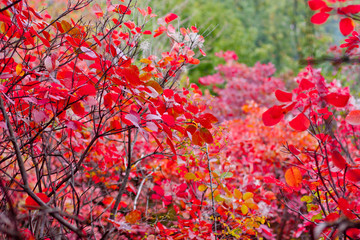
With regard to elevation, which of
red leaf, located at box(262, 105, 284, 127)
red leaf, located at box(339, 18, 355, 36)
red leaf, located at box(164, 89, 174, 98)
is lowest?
red leaf, located at box(262, 105, 284, 127)

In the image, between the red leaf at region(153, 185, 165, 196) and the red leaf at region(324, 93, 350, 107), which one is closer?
the red leaf at region(324, 93, 350, 107)

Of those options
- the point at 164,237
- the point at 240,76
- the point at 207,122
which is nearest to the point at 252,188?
the point at 164,237

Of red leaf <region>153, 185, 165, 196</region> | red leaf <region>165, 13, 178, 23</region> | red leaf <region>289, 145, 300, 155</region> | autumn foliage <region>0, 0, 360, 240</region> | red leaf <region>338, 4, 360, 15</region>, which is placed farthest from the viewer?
red leaf <region>153, 185, 165, 196</region>

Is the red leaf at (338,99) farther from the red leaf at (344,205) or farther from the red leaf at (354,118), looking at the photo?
the red leaf at (344,205)

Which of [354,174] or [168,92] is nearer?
[354,174]

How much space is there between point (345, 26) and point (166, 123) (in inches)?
31.7

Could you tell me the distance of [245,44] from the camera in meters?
12.8

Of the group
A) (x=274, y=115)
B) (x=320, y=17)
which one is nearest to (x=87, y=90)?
(x=274, y=115)

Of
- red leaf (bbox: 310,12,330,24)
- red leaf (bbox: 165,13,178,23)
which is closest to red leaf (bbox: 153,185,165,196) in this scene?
red leaf (bbox: 165,13,178,23)

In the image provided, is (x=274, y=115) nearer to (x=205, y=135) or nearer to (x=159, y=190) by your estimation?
(x=205, y=135)

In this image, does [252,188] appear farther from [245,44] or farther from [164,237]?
[245,44]

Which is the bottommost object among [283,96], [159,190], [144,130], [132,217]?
[159,190]

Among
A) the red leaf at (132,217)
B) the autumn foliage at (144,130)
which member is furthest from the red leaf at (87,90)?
the red leaf at (132,217)

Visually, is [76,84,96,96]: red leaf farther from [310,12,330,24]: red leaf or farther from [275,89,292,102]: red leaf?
[310,12,330,24]: red leaf
